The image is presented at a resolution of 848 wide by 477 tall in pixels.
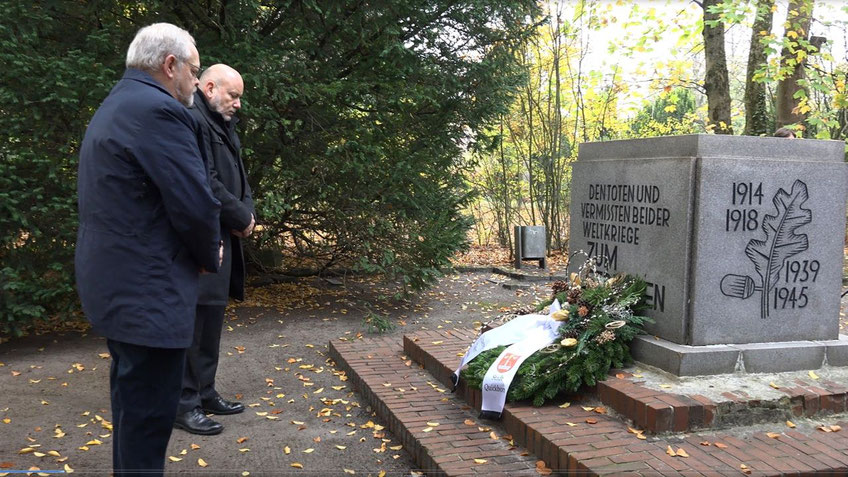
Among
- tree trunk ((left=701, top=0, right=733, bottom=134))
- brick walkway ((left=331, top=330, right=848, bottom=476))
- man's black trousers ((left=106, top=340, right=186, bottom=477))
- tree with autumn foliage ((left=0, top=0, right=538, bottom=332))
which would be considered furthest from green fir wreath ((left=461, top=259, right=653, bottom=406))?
tree trunk ((left=701, top=0, right=733, bottom=134))

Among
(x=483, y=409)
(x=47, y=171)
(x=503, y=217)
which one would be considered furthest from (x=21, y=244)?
(x=503, y=217)

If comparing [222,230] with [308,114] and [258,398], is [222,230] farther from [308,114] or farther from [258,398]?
[308,114]

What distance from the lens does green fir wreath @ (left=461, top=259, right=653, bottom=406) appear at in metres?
3.91

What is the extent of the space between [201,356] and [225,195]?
1032mm

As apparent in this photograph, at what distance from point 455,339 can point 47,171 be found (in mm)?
3843

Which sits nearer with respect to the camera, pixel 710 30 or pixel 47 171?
pixel 47 171

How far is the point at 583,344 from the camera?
4.03m

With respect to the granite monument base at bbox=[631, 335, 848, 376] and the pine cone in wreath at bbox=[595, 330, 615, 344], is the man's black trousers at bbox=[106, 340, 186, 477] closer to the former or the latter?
the pine cone in wreath at bbox=[595, 330, 615, 344]

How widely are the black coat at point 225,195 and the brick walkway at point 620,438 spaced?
4.03 ft

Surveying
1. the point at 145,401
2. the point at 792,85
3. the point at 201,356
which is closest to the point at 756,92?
the point at 792,85

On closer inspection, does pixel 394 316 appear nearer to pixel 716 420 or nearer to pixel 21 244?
pixel 21 244

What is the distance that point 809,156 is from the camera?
14.1ft

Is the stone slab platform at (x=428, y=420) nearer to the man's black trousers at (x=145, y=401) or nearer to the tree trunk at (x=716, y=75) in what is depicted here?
the man's black trousers at (x=145, y=401)

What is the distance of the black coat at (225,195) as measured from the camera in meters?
3.84
